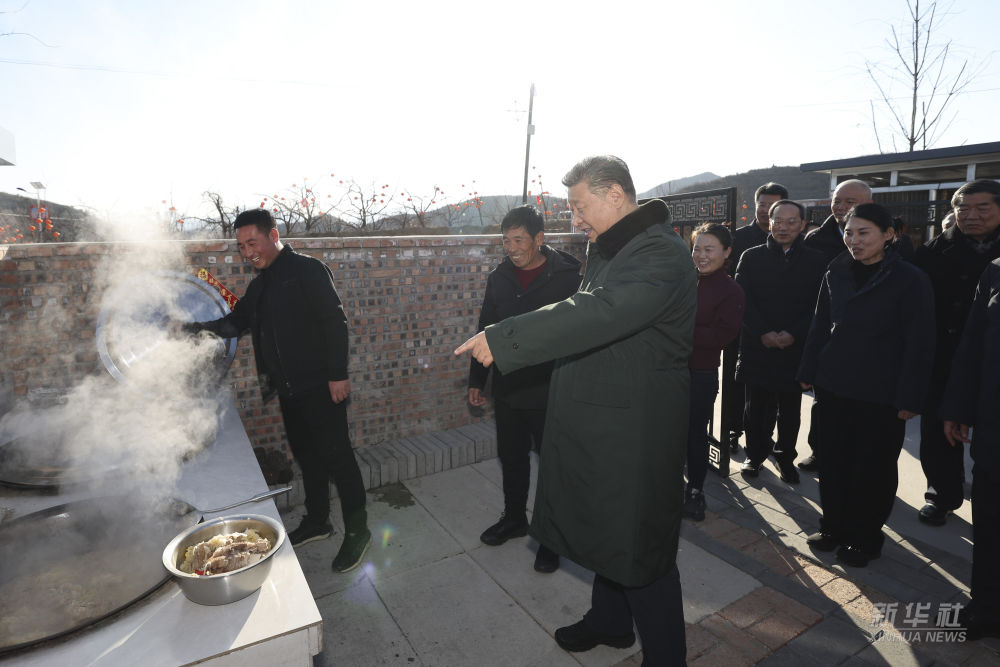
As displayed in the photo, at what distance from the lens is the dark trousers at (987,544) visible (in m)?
2.79

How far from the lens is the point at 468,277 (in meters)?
5.50

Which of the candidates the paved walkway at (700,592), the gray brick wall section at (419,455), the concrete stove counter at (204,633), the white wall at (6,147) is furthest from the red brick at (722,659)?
the white wall at (6,147)

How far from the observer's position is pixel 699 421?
4098 mm

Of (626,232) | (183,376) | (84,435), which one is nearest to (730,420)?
(626,232)

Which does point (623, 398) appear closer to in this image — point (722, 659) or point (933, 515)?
point (722, 659)

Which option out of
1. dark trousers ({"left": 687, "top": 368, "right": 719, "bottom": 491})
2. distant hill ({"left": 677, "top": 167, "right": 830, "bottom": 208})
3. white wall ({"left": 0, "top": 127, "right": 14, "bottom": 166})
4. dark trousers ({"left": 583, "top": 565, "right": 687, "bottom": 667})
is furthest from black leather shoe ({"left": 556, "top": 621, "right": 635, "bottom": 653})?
distant hill ({"left": 677, "top": 167, "right": 830, "bottom": 208})

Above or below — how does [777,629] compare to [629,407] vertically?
below

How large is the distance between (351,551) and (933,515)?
4266mm

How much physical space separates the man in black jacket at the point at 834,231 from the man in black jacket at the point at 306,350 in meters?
3.73

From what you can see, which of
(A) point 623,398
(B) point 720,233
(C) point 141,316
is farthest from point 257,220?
(B) point 720,233

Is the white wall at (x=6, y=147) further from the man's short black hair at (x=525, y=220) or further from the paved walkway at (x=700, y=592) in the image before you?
the man's short black hair at (x=525, y=220)

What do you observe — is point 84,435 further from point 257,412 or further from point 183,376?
point 257,412

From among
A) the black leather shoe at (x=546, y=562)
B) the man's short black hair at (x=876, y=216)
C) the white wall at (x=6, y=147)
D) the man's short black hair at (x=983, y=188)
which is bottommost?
the black leather shoe at (x=546, y=562)

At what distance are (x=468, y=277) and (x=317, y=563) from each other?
2950 mm
